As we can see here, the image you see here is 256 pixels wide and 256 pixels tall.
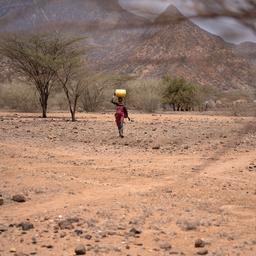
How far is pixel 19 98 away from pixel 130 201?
87.7 ft

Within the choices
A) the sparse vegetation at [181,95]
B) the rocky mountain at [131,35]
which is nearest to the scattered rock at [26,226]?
the rocky mountain at [131,35]

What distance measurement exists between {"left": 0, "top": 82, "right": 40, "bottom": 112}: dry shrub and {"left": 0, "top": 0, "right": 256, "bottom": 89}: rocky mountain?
28.8 metres

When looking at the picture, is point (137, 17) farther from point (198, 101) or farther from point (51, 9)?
point (198, 101)

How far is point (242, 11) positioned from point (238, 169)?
21.4ft

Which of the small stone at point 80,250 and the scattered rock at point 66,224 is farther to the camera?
the scattered rock at point 66,224

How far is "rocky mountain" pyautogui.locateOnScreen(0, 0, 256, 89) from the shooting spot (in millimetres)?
981

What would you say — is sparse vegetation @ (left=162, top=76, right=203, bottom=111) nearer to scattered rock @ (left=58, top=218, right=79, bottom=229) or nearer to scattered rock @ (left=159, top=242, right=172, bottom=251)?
scattered rock @ (left=58, top=218, right=79, bottom=229)

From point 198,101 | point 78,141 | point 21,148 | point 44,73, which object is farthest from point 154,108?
point 21,148

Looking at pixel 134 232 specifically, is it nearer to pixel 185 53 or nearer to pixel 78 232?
pixel 78 232

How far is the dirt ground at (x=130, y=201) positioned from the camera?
3.78 meters

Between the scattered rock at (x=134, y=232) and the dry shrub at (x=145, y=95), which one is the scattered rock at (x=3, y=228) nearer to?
the scattered rock at (x=134, y=232)

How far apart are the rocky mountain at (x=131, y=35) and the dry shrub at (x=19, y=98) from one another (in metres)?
28.8

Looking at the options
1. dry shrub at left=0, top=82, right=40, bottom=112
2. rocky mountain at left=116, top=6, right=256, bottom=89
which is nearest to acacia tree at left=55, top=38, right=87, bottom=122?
dry shrub at left=0, top=82, right=40, bottom=112

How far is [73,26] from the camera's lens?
105 centimetres
